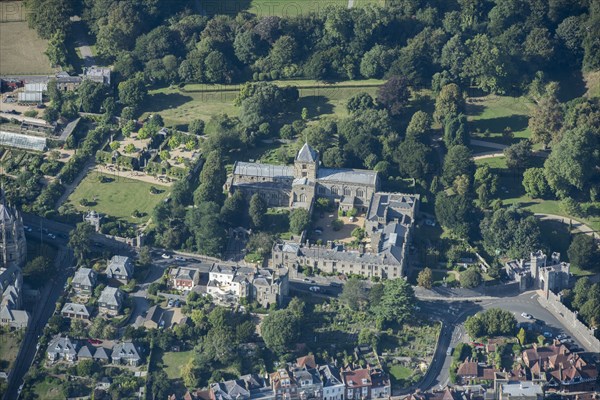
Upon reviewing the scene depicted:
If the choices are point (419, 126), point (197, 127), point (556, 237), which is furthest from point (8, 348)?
point (556, 237)

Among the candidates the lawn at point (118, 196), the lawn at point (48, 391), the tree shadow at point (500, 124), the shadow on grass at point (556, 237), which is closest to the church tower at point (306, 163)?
the lawn at point (118, 196)

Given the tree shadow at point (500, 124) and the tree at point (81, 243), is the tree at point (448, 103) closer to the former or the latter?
the tree shadow at point (500, 124)

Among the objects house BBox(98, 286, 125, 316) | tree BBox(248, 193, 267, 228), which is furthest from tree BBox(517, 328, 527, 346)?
house BBox(98, 286, 125, 316)

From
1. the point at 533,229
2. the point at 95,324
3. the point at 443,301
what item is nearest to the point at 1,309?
the point at 95,324

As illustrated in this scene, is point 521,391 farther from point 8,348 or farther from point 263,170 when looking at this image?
point 8,348

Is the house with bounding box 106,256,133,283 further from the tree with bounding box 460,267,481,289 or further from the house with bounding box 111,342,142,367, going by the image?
the tree with bounding box 460,267,481,289
